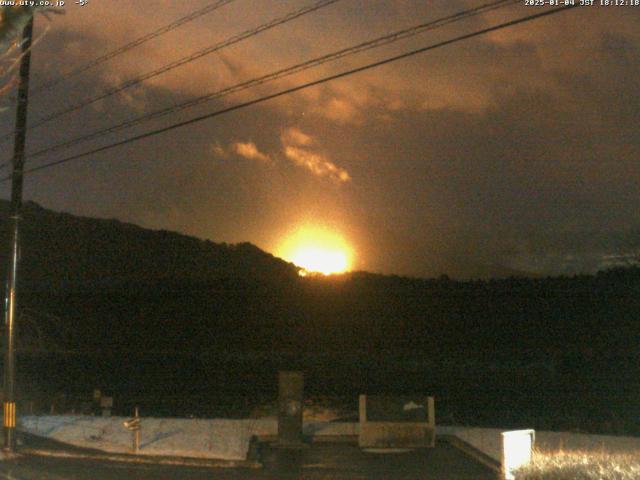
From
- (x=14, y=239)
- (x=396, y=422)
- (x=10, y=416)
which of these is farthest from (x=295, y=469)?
(x=14, y=239)

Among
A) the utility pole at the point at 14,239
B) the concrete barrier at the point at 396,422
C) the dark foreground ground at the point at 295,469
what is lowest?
the dark foreground ground at the point at 295,469

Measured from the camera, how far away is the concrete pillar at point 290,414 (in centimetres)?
2092

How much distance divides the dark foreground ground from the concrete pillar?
0.47m

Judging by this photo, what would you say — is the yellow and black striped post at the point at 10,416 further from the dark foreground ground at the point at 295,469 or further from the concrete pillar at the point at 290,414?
the concrete pillar at the point at 290,414

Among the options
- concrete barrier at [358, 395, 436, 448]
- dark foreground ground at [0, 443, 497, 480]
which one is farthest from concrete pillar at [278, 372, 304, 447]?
concrete barrier at [358, 395, 436, 448]

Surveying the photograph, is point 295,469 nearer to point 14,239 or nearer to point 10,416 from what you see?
point 10,416

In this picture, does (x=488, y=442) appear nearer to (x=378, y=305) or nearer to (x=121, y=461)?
(x=121, y=461)

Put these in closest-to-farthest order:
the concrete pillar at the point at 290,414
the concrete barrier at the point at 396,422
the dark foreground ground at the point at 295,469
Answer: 1. the dark foreground ground at the point at 295,469
2. the concrete pillar at the point at 290,414
3. the concrete barrier at the point at 396,422

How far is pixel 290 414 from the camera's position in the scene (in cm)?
2095

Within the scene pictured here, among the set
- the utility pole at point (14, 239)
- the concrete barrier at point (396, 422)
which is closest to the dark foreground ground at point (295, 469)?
the utility pole at point (14, 239)

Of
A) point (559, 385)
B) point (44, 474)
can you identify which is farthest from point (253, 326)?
point (44, 474)

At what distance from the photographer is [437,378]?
8062cm

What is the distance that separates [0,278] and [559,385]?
50568 millimetres

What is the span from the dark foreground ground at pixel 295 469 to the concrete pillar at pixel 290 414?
473mm
